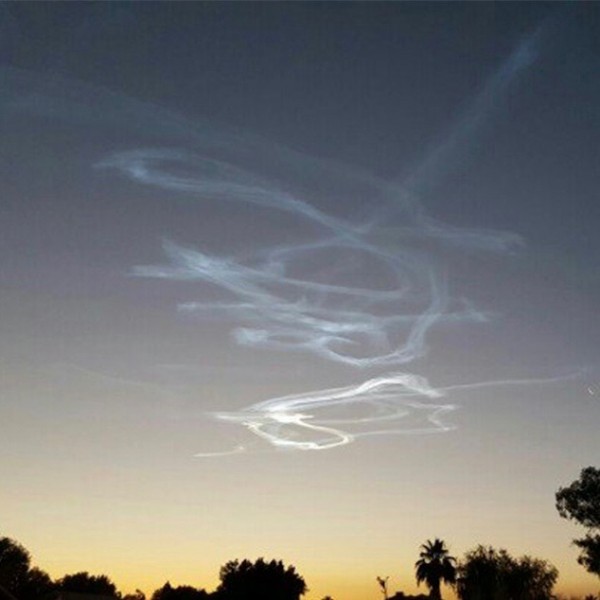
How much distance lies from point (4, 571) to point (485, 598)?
99.9 metres

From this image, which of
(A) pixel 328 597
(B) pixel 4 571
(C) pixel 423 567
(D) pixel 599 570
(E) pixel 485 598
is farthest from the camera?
(A) pixel 328 597

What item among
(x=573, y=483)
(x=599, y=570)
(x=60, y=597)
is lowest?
(x=60, y=597)

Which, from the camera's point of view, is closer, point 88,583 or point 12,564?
point 12,564

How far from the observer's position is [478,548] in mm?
77250

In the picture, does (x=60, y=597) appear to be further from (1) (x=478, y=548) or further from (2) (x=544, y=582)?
(2) (x=544, y=582)

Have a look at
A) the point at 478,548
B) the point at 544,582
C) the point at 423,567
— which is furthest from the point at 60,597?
the point at 544,582

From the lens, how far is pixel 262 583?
78.4 metres

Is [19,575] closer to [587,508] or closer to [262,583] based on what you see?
[262,583]

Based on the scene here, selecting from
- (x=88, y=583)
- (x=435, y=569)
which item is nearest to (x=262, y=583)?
(x=435, y=569)

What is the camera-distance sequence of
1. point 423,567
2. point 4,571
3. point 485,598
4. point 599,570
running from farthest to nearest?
point 4,571, point 423,567, point 599,570, point 485,598

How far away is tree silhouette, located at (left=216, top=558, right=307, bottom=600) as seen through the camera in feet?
255

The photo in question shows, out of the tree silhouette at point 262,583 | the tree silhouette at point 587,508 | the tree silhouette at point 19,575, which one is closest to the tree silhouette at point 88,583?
A: the tree silhouette at point 19,575

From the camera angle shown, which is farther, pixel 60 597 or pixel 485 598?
pixel 60 597

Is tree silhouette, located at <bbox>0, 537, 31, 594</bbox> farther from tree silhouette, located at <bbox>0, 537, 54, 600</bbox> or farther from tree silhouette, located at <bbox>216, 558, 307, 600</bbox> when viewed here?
tree silhouette, located at <bbox>216, 558, 307, 600</bbox>
